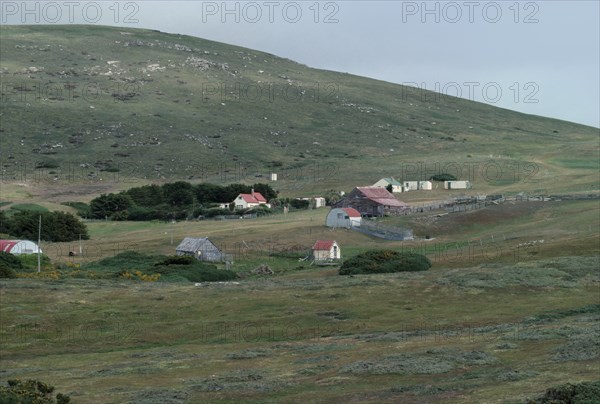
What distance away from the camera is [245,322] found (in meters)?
53.4

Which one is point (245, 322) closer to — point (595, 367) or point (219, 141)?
point (595, 367)

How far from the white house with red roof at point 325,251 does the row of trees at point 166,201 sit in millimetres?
38814

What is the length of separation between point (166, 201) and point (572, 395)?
104 m

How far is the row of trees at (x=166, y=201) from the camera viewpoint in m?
121

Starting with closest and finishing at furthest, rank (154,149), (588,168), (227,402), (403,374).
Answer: (227,402) → (403,374) → (588,168) → (154,149)

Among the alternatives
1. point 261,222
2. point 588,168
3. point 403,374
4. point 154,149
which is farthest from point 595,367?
point 154,149

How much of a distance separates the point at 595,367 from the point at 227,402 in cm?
1246

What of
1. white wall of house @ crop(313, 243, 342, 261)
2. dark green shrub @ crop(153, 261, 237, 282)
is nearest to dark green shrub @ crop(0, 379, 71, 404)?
dark green shrub @ crop(153, 261, 237, 282)

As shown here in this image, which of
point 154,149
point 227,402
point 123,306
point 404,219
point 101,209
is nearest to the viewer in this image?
point 227,402

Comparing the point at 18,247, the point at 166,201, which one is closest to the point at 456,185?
the point at 166,201

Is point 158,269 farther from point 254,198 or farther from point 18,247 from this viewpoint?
point 254,198

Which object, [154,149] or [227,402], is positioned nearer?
[227,402]

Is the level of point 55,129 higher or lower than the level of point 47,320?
higher

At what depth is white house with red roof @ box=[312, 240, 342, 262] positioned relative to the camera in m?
83.0
